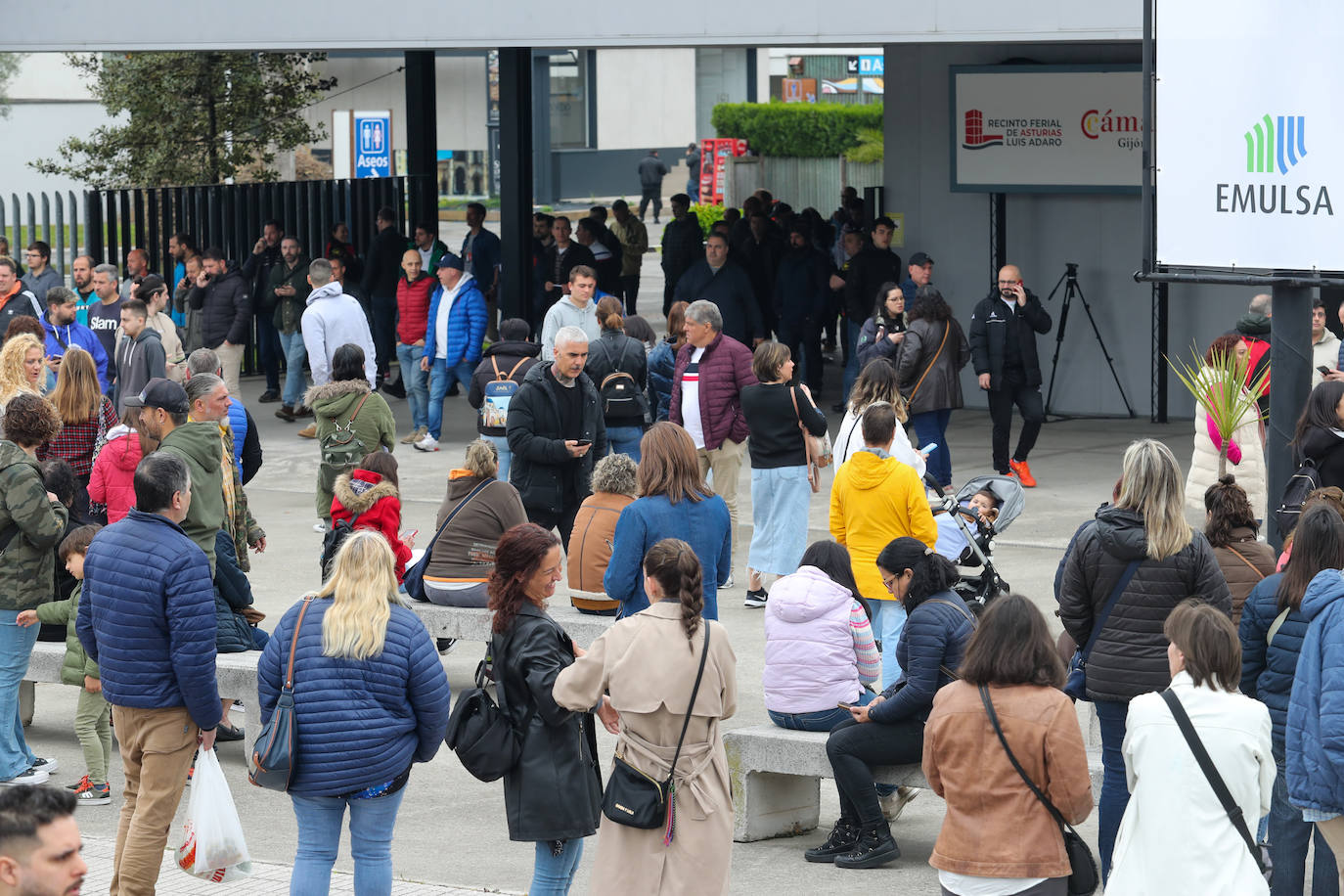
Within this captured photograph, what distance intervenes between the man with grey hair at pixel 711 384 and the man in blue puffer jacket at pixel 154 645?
206 inches

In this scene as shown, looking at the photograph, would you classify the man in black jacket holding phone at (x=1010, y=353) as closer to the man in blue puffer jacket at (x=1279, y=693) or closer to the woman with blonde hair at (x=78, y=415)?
the woman with blonde hair at (x=78, y=415)

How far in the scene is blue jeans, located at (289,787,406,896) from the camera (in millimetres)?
5965

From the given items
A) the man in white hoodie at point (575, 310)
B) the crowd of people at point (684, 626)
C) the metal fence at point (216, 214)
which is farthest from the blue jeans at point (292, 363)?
the crowd of people at point (684, 626)

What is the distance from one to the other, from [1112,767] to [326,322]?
10.4m

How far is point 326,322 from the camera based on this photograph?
1570 centimetres

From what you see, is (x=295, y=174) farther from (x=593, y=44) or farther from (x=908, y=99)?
(x=593, y=44)

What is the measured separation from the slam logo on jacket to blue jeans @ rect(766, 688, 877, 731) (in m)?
2.56

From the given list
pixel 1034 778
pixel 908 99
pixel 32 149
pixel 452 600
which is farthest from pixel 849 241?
pixel 32 149

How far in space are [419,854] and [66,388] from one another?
4.07 meters

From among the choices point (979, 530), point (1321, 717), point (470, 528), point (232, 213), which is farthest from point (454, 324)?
point (1321, 717)

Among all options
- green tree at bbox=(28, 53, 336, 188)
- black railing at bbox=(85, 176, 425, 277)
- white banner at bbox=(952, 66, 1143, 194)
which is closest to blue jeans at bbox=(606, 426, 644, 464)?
white banner at bbox=(952, 66, 1143, 194)

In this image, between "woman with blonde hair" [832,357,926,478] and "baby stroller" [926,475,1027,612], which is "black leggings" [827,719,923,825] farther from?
"woman with blonde hair" [832,357,926,478]

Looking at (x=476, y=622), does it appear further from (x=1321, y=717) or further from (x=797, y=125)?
(x=797, y=125)

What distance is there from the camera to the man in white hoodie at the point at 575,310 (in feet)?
44.0
